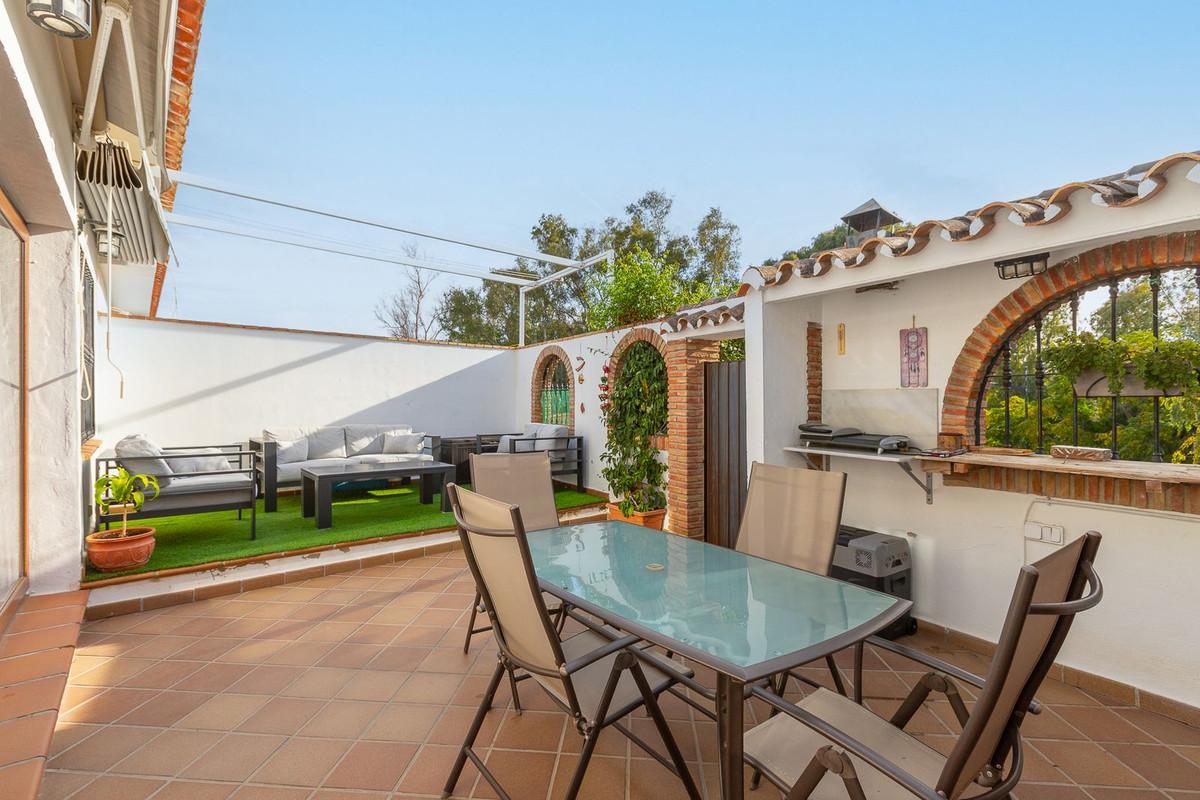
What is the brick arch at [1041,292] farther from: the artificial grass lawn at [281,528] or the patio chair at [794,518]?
the artificial grass lawn at [281,528]

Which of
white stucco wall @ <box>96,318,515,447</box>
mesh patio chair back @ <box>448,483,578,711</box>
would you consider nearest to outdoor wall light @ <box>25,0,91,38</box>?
mesh patio chair back @ <box>448,483,578,711</box>

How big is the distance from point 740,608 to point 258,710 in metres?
2.37

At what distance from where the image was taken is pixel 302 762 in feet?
7.00

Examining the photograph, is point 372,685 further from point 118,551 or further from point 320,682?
point 118,551

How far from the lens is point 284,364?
25.9 feet

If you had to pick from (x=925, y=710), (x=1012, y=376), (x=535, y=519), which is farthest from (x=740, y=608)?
(x=1012, y=376)

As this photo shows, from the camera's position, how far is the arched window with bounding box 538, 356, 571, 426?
29.1 feet

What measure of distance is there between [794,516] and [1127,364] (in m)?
1.90

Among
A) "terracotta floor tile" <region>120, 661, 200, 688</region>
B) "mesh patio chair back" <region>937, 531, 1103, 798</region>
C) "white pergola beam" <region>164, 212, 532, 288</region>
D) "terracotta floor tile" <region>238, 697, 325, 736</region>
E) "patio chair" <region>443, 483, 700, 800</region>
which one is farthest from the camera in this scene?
"white pergola beam" <region>164, 212, 532, 288</region>

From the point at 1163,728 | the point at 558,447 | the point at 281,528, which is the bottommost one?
the point at 1163,728

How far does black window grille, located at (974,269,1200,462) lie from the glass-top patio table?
6.62 feet

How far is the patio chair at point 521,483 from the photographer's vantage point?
11.2 feet

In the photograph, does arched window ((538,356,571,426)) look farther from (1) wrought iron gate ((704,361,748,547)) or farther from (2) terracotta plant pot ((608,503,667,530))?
(1) wrought iron gate ((704,361,748,547))

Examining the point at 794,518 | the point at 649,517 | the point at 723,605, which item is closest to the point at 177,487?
the point at 649,517
